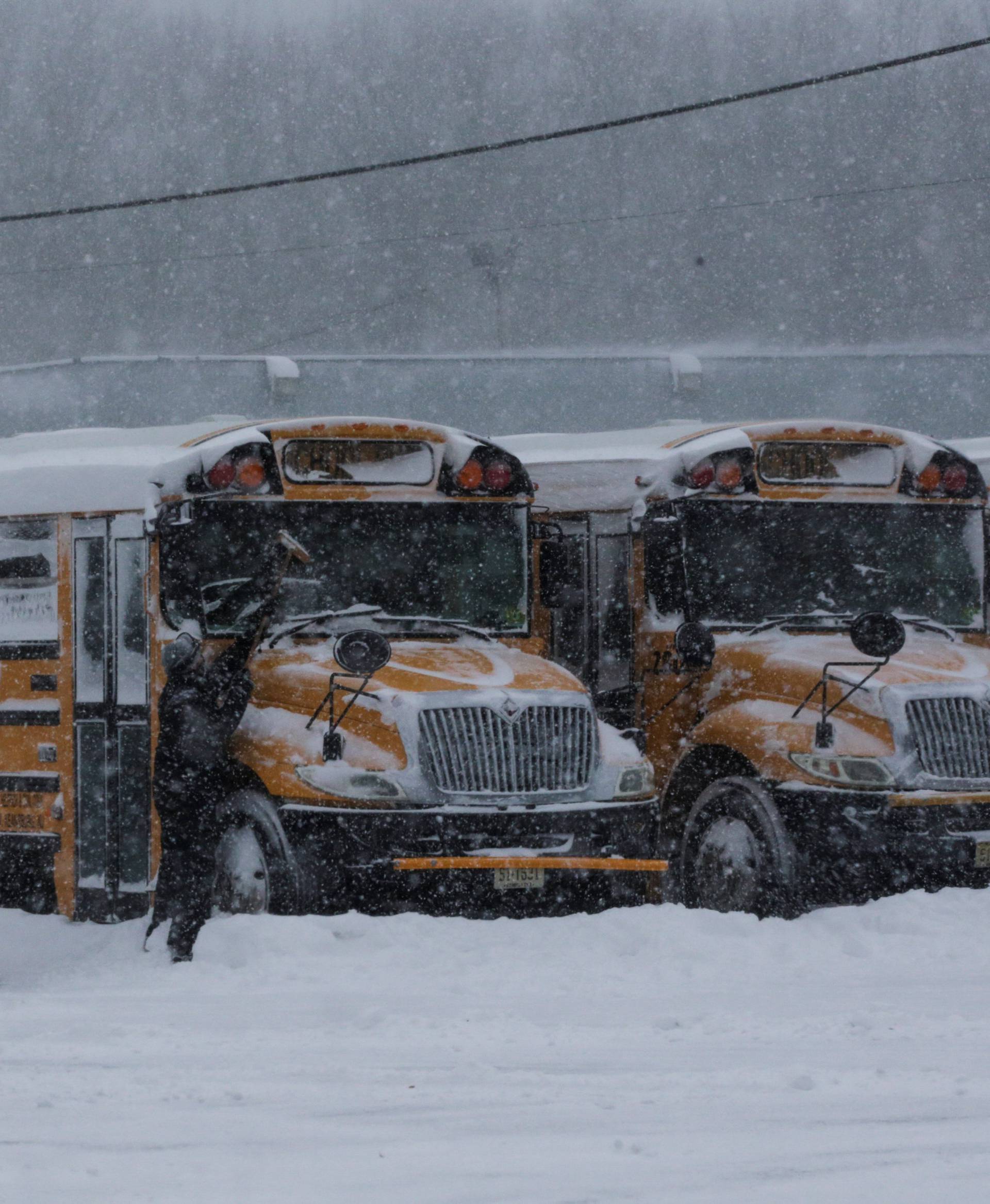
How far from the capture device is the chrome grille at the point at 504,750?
8.73 metres

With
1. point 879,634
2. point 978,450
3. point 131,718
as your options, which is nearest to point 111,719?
point 131,718

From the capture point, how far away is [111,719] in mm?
9758

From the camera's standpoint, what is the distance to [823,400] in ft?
104

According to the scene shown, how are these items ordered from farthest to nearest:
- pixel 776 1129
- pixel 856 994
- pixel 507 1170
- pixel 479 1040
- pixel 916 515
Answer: pixel 916 515 → pixel 856 994 → pixel 479 1040 → pixel 776 1129 → pixel 507 1170

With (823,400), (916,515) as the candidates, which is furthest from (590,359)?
(916,515)

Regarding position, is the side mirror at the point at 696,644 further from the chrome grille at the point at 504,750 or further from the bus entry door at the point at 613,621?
the chrome grille at the point at 504,750

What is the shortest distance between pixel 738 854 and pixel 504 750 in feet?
4.89

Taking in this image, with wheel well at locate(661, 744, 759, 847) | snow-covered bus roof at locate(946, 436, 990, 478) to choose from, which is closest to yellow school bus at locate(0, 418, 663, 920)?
wheel well at locate(661, 744, 759, 847)

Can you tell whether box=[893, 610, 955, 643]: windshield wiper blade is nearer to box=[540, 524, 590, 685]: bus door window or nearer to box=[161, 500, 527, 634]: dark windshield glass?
box=[540, 524, 590, 685]: bus door window

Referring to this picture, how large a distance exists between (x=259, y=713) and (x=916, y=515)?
382 cm

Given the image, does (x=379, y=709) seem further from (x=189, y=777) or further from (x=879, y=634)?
(x=879, y=634)

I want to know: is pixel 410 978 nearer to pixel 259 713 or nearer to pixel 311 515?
pixel 259 713

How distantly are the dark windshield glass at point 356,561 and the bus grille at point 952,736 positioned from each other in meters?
2.07

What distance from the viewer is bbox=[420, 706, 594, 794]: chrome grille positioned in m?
8.73
